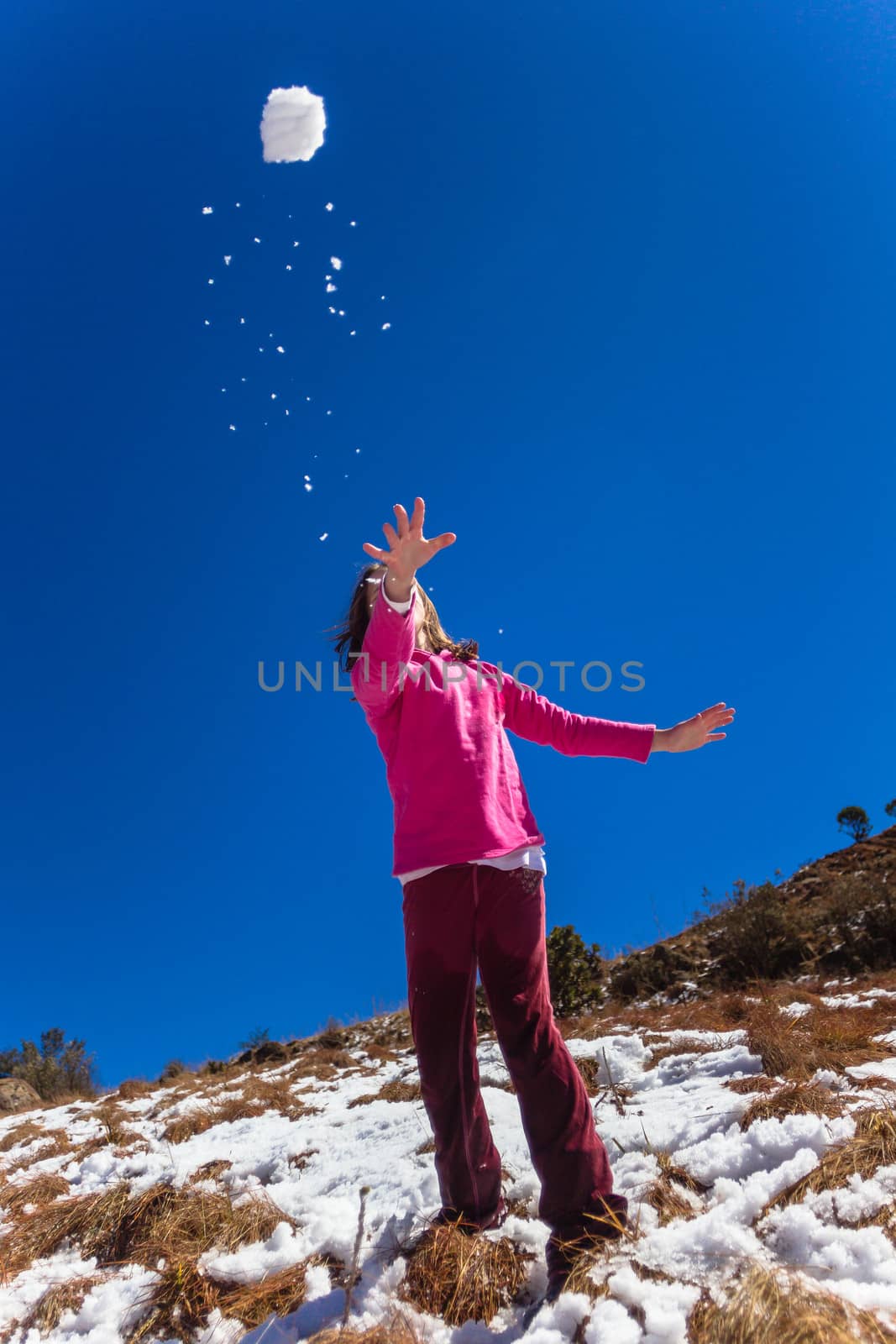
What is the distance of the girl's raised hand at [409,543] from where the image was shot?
204 centimetres

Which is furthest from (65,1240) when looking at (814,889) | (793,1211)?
(814,889)

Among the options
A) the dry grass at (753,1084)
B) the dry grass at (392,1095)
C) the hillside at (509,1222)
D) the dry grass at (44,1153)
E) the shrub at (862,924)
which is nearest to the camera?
the hillside at (509,1222)

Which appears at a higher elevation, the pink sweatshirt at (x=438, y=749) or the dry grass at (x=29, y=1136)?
the pink sweatshirt at (x=438, y=749)

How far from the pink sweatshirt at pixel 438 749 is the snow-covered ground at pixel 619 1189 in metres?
1.02

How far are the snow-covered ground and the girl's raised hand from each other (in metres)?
1.80

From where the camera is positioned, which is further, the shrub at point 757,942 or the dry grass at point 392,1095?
the shrub at point 757,942

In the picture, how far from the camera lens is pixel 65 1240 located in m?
2.44

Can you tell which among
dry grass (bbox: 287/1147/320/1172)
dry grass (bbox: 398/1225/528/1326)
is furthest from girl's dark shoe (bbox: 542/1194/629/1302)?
dry grass (bbox: 287/1147/320/1172)

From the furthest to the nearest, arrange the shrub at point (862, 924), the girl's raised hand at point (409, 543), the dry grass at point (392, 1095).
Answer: the shrub at point (862, 924) < the dry grass at point (392, 1095) < the girl's raised hand at point (409, 543)

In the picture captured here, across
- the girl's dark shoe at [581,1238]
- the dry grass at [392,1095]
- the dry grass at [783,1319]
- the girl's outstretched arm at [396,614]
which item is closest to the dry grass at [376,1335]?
the girl's dark shoe at [581,1238]

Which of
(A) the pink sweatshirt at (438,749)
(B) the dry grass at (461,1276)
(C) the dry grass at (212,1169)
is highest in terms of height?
(A) the pink sweatshirt at (438,749)

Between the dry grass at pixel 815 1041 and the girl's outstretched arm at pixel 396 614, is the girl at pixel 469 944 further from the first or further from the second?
the dry grass at pixel 815 1041

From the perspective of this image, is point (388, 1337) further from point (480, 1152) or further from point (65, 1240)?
point (65, 1240)

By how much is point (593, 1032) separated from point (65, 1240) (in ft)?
14.1
